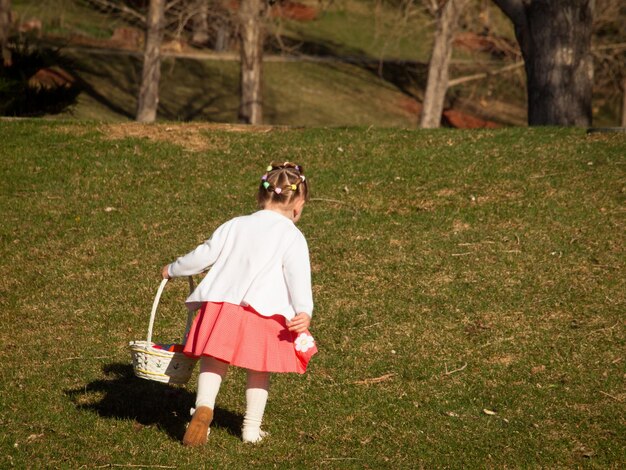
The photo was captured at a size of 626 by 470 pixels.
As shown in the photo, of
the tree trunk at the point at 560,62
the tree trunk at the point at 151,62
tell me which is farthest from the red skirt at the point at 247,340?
the tree trunk at the point at 151,62

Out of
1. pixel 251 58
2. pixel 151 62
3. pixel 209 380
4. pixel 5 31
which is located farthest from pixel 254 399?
pixel 151 62

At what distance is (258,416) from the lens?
17.5 ft

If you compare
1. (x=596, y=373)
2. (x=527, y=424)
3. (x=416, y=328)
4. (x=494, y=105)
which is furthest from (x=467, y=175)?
(x=494, y=105)

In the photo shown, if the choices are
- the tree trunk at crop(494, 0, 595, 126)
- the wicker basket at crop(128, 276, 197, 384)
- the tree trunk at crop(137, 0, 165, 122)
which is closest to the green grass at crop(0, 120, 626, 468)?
the wicker basket at crop(128, 276, 197, 384)

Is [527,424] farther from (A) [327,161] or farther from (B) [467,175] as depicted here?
(A) [327,161]

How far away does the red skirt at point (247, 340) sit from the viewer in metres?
5.03

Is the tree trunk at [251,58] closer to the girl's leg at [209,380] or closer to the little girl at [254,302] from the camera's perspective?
the little girl at [254,302]

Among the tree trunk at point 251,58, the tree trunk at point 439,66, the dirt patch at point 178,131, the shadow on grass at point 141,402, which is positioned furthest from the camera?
the tree trunk at point 439,66

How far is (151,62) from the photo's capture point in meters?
22.7

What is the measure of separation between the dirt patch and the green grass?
5 centimetres

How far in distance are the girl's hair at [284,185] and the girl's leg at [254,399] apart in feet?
3.09

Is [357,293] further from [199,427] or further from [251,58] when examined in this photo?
[251,58]

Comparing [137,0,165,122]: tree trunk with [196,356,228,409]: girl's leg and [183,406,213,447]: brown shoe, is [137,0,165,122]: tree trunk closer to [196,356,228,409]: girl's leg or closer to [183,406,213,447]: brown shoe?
[196,356,228,409]: girl's leg

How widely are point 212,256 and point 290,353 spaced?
66 cm
